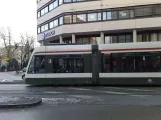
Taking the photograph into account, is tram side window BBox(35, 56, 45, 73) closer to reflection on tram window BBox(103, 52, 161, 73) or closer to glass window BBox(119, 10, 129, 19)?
reflection on tram window BBox(103, 52, 161, 73)

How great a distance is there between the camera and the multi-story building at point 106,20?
42438 millimetres

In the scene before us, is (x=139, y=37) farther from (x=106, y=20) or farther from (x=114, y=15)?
(x=106, y=20)

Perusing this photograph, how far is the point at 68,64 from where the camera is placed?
24.3 m

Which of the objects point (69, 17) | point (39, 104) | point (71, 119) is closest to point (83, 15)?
point (69, 17)

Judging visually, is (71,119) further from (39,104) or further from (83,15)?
(83,15)

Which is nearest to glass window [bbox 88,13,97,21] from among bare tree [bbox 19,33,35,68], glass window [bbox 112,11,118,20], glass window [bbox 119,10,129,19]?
glass window [bbox 112,11,118,20]

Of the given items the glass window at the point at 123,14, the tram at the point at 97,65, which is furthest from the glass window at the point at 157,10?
the tram at the point at 97,65

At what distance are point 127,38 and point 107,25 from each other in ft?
13.6

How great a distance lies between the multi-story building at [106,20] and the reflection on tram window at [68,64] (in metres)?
17.7

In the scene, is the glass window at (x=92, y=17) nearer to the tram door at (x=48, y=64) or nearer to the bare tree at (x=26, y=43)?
the tram door at (x=48, y=64)

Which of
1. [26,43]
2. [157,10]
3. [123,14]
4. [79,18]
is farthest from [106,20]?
[26,43]

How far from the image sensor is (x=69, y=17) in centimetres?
4734

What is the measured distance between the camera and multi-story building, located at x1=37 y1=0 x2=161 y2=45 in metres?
42.4

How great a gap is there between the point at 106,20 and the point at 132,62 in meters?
22.3
